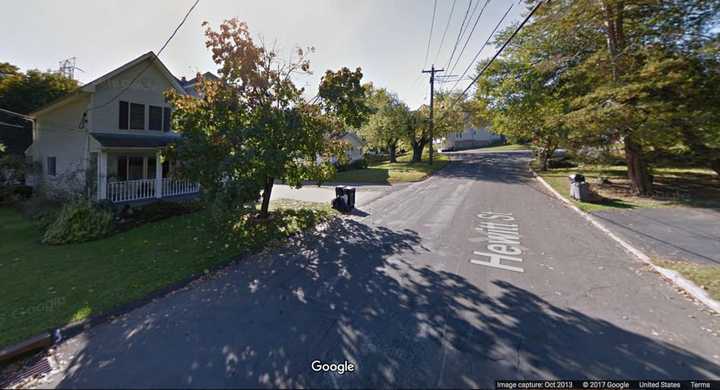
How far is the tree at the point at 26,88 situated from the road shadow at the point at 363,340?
23049 millimetres

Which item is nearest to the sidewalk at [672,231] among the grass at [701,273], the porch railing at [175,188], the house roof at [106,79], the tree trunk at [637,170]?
the grass at [701,273]

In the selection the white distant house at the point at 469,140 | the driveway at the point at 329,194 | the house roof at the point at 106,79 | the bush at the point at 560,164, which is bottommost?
the driveway at the point at 329,194

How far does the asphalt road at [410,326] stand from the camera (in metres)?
2.90

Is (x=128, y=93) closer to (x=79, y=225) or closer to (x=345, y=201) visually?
(x=79, y=225)

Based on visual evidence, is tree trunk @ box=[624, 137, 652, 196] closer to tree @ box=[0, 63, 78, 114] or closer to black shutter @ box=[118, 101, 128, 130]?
black shutter @ box=[118, 101, 128, 130]

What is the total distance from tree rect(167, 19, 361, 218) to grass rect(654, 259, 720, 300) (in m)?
8.00

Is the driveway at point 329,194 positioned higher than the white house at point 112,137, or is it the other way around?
the white house at point 112,137

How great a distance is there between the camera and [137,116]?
13062mm

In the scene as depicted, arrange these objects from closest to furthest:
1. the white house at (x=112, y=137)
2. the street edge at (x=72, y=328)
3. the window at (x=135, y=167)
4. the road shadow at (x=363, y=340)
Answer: the road shadow at (x=363, y=340), the street edge at (x=72, y=328), the white house at (x=112, y=137), the window at (x=135, y=167)

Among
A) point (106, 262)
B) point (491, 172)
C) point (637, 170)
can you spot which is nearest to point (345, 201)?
point (106, 262)

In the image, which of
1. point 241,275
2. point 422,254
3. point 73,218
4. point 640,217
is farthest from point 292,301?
point 640,217

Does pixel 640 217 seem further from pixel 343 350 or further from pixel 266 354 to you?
pixel 266 354

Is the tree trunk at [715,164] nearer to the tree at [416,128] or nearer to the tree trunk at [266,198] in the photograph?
the tree trunk at [266,198]

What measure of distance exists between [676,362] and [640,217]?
827 centimetres
